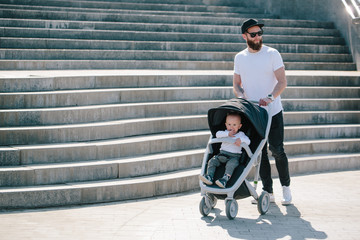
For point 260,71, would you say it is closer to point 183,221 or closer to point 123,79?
point 183,221

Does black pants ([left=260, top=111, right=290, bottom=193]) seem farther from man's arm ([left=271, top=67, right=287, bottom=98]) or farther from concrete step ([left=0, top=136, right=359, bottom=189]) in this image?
concrete step ([left=0, top=136, right=359, bottom=189])

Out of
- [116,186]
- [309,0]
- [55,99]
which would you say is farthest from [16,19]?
[309,0]

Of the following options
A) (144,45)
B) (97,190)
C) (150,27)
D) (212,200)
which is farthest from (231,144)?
(150,27)

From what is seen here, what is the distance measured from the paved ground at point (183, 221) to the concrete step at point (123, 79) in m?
2.40

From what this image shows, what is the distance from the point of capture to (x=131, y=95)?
9016 millimetres

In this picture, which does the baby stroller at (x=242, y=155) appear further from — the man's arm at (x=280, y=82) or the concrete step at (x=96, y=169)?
the concrete step at (x=96, y=169)

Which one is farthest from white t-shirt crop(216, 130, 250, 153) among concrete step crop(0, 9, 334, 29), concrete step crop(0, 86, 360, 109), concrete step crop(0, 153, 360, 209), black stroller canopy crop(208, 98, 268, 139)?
concrete step crop(0, 9, 334, 29)

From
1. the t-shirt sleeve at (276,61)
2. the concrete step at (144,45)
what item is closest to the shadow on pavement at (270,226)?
the t-shirt sleeve at (276,61)

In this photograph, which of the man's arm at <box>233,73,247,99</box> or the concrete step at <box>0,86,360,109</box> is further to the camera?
the concrete step at <box>0,86,360,109</box>

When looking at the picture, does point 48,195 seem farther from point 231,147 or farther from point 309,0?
point 309,0

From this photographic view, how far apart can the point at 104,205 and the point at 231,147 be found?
165cm

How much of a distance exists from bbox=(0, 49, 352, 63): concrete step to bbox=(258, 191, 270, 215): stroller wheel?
18.7 ft

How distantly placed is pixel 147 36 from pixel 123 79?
3386mm

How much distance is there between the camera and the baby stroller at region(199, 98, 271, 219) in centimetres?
604
